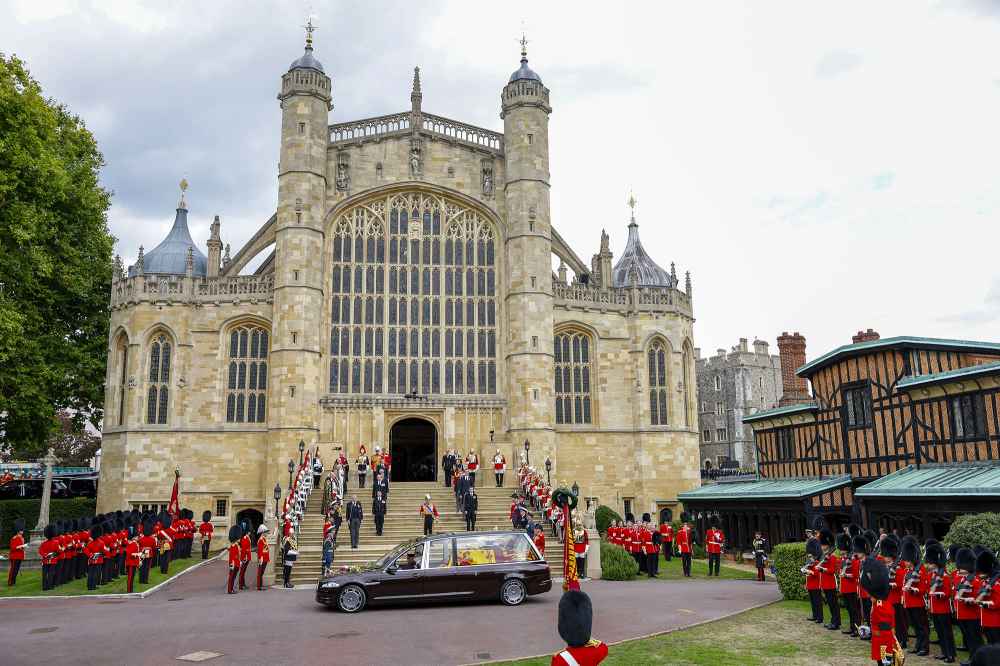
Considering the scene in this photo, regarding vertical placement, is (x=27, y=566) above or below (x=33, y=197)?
below

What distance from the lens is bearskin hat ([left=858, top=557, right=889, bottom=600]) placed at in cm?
962

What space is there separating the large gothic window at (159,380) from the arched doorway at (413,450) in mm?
9958

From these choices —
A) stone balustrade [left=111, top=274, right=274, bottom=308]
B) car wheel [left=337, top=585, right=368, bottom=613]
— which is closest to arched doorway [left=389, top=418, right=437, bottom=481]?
stone balustrade [left=111, top=274, right=274, bottom=308]

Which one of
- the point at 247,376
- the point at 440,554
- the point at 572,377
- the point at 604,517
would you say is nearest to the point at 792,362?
the point at 572,377

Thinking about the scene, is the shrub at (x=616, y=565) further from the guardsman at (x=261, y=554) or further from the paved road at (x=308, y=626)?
the guardsman at (x=261, y=554)

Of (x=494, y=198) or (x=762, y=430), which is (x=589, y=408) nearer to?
(x=762, y=430)

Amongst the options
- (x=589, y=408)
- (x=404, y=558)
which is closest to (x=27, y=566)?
(x=404, y=558)

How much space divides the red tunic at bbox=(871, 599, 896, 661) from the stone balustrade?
2920 cm

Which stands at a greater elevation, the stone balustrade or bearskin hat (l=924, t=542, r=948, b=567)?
the stone balustrade

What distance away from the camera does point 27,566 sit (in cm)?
2531

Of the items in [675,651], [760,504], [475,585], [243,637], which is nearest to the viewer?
[675,651]

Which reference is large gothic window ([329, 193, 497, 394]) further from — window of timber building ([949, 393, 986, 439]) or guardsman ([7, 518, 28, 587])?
window of timber building ([949, 393, 986, 439])

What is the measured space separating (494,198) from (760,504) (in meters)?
17.9

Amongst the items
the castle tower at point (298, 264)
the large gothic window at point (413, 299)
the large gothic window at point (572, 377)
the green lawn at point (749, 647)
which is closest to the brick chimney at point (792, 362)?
the large gothic window at point (572, 377)
